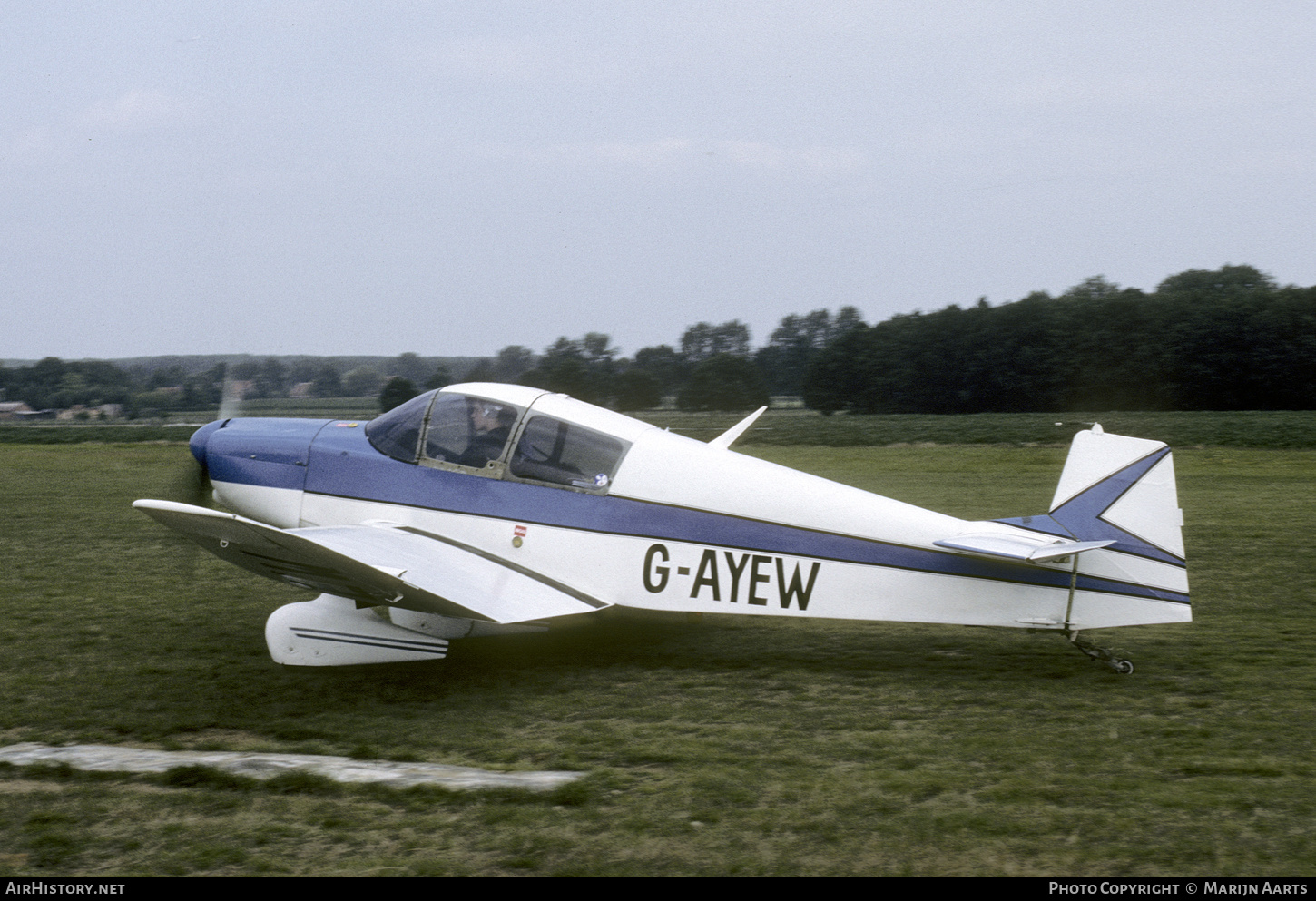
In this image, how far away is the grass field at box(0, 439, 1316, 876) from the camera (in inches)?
150

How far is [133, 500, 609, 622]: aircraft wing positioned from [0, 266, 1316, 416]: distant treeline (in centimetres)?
212

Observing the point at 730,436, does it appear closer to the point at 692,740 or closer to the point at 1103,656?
the point at 1103,656

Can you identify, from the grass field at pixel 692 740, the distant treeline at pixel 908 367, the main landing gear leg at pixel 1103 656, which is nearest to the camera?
the grass field at pixel 692 740

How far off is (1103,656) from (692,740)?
10.1 ft

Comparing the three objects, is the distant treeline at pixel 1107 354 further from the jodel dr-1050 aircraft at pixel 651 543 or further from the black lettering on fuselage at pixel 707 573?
the black lettering on fuselage at pixel 707 573

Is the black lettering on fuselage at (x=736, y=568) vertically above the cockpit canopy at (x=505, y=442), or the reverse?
the cockpit canopy at (x=505, y=442)

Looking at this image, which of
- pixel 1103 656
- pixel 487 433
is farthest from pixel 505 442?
pixel 1103 656

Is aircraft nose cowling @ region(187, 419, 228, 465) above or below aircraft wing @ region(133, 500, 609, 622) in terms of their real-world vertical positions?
above

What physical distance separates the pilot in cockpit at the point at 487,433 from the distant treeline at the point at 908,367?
4.65ft

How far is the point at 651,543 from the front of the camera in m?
6.52

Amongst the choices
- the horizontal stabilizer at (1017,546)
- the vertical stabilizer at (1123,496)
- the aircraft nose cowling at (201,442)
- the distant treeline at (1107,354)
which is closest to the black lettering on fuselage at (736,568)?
the horizontal stabilizer at (1017,546)

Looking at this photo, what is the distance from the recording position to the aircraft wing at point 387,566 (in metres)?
5.26

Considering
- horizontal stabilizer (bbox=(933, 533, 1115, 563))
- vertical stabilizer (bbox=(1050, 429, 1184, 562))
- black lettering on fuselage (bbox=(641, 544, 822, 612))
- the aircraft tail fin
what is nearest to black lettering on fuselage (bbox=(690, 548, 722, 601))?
black lettering on fuselage (bbox=(641, 544, 822, 612))

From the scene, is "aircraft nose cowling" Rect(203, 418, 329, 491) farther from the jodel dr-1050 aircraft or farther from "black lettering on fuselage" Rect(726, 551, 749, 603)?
"black lettering on fuselage" Rect(726, 551, 749, 603)
